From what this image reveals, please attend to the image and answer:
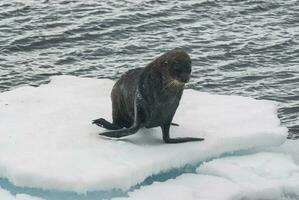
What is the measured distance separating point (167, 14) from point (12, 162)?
9.14 metres

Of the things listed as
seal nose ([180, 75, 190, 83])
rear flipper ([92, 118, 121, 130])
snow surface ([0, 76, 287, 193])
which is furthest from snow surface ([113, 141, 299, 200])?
rear flipper ([92, 118, 121, 130])

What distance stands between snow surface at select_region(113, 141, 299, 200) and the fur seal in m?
0.53

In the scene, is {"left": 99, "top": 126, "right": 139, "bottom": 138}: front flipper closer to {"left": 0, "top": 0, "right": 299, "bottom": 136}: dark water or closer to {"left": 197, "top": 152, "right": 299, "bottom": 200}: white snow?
{"left": 197, "top": 152, "right": 299, "bottom": 200}: white snow

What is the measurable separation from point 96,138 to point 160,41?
6560 millimetres

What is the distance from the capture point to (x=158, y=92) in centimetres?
863

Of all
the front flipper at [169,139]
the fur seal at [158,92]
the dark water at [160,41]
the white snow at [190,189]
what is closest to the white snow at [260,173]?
the white snow at [190,189]

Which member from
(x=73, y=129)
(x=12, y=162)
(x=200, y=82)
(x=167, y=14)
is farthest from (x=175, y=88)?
(x=167, y=14)

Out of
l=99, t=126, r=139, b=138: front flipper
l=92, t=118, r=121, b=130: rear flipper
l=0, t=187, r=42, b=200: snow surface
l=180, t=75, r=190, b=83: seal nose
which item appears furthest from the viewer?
l=92, t=118, r=121, b=130: rear flipper

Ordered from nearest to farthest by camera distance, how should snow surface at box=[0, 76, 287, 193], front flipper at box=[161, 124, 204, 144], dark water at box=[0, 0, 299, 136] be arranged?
snow surface at box=[0, 76, 287, 193] → front flipper at box=[161, 124, 204, 144] → dark water at box=[0, 0, 299, 136]

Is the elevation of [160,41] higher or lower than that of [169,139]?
lower

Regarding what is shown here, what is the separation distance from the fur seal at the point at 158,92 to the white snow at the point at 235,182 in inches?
21.3

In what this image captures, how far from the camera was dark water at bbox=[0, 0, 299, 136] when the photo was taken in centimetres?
1336

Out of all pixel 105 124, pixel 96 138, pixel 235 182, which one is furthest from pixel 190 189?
pixel 105 124

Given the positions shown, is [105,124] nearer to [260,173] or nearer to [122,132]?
[122,132]
